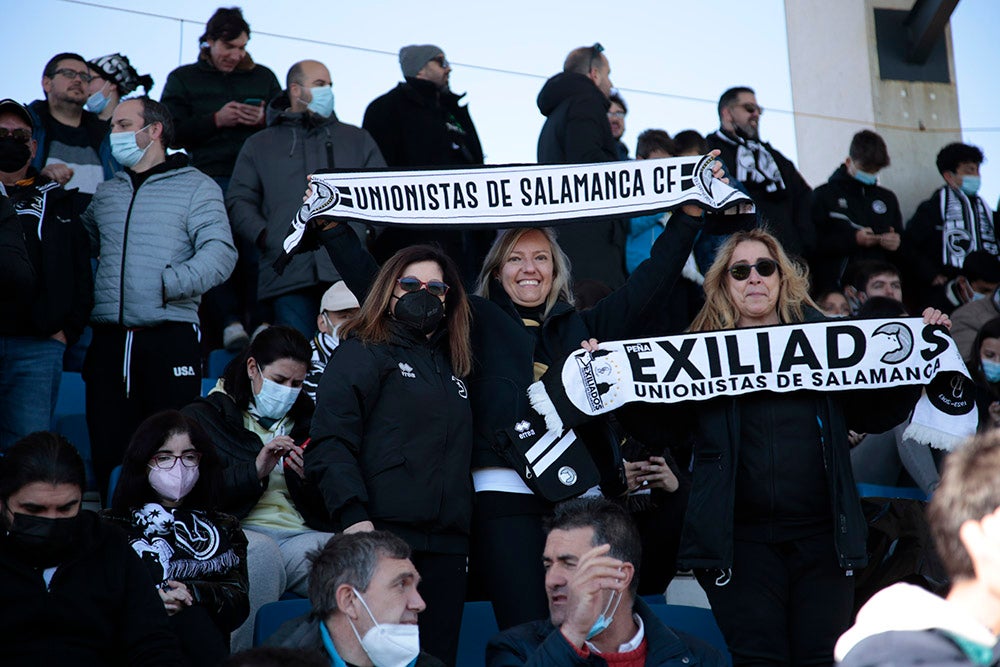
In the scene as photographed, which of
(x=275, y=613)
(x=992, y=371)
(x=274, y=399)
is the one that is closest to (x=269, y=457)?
(x=274, y=399)

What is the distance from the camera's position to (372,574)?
4227mm

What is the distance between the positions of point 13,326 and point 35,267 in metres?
0.30

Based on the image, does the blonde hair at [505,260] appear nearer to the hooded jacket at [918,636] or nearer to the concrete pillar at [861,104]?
the hooded jacket at [918,636]

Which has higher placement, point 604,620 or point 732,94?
point 732,94

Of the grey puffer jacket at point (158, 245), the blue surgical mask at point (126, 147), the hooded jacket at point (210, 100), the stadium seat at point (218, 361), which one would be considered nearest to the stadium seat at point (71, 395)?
the stadium seat at point (218, 361)

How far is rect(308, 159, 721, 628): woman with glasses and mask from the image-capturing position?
4.71m

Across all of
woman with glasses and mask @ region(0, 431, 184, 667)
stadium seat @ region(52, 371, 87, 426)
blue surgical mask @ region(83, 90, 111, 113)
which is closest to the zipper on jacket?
stadium seat @ region(52, 371, 87, 426)

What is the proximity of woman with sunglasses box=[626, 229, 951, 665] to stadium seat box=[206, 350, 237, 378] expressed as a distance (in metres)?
4.05

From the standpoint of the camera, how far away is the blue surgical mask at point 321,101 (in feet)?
26.7

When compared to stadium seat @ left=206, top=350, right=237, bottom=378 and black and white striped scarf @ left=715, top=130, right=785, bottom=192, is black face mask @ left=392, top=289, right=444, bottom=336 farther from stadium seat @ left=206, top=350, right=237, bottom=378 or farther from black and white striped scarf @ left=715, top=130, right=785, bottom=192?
black and white striped scarf @ left=715, top=130, right=785, bottom=192

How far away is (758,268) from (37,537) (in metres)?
2.72

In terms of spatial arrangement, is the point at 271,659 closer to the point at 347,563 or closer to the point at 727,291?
the point at 347,563

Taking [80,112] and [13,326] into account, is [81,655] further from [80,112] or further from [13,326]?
[80,112]

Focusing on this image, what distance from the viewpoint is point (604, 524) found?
463 cm
